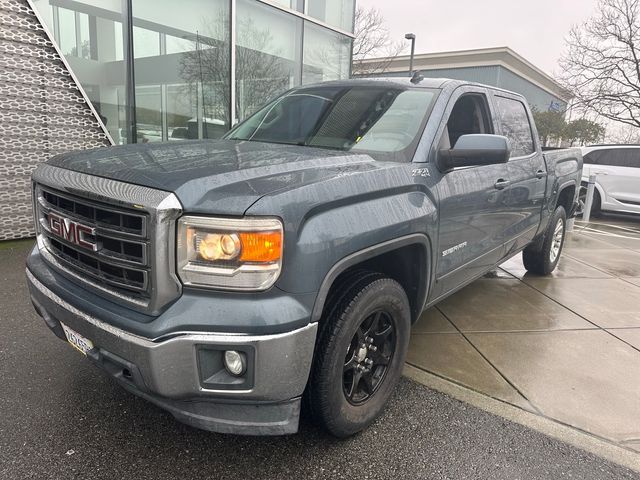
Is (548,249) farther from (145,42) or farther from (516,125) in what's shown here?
(145,42)

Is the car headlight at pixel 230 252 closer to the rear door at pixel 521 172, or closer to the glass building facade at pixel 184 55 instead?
the rear door at pixel 521 172

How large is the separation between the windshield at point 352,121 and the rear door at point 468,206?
225 millimetres

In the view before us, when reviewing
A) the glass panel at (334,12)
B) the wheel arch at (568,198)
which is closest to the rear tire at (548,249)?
the wheel arch at (568,198)

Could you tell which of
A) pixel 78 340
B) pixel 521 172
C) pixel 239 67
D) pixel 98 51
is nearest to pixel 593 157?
pixel 239 67

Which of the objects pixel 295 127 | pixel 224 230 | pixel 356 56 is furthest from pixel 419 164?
pixel 356 56

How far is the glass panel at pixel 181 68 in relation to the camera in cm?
746

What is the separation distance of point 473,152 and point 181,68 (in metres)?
6.61

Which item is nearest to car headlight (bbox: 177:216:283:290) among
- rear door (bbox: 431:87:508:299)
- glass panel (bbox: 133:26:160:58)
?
rear door (bbox: 431:87:508:299)

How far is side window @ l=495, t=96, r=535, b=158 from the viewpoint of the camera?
160 inches

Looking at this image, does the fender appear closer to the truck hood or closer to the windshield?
the truck hood

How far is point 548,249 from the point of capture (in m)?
5.60

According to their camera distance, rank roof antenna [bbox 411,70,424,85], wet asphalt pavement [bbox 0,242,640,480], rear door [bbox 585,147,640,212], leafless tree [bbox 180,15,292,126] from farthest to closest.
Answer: rear door [bbox 585,147,640,212] < leafless tree [bbox 180,15,292,126] < roof antenna [bbox 411,70,424,85] < wet asphalt pavement [bbox 0,242,640,480]

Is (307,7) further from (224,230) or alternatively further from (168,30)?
(224,230)

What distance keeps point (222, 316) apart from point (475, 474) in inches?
59.0
